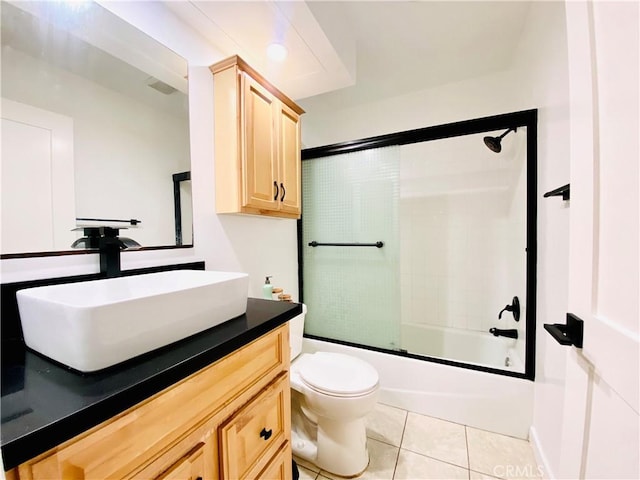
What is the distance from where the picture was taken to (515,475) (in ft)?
4.19

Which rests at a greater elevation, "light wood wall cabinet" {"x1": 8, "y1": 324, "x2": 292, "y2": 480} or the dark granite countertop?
the dark granite countertop

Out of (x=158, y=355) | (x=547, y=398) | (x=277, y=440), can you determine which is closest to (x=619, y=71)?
(x=158, y=355)

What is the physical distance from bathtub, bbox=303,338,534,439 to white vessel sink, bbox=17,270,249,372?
54.9 inches

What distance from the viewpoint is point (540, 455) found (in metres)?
1.32

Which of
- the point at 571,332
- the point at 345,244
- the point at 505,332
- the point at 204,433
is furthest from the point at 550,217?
the point at 204,433

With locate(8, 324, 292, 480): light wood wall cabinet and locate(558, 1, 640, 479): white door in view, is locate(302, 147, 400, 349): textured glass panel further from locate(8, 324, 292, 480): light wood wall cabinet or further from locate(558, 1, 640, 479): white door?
locate(558, 1, 640, 479): white door

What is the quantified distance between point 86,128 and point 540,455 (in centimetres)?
247

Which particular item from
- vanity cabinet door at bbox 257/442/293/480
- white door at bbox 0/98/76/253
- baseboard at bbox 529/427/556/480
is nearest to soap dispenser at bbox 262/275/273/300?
vanity cabinet door at bbox 257/442/293/480

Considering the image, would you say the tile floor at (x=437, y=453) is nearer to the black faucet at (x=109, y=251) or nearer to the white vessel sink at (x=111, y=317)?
the white vessel sink at (x=111, y=317)

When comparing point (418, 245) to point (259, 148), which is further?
point (418, 245)

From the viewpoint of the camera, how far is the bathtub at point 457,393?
1.51 meters

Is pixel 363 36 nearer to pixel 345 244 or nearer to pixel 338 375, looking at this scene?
pixel 345 244

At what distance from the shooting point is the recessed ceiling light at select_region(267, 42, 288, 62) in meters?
1.42

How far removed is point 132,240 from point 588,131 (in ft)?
4.66
